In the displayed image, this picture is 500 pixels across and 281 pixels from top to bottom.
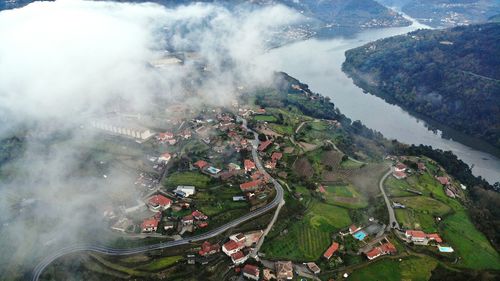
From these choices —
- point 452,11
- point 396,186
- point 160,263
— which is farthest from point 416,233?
point 452,11

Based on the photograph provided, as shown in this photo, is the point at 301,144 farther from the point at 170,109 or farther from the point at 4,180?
the point at 4,180

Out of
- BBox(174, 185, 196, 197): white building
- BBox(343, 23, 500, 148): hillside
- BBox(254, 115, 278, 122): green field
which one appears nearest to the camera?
BBox(174, 185, 196, 197): white building

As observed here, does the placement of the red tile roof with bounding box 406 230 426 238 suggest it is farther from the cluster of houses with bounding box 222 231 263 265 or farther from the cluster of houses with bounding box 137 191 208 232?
the cluster of houses with bounding box 137 191 208 232

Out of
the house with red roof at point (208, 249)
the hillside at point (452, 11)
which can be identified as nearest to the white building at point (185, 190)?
the house with red roof at point (208, 249)

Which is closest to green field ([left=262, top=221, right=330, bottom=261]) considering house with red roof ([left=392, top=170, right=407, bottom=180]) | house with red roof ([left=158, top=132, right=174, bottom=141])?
house with red roof ([left=392, top=170, right=407, bottom=180])

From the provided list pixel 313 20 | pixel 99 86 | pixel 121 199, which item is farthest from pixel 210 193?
pixel 313 20

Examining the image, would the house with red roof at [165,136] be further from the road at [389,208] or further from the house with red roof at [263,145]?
the road at [389,208]
